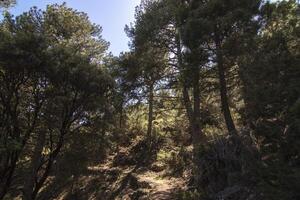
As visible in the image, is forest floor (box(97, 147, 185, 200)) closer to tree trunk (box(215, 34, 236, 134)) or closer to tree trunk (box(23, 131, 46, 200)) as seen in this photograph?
tree trunk (box(215, 34, 236, 134))

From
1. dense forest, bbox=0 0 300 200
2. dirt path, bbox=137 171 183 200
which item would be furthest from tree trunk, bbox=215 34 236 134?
dirt path, bbox=137 171 183 200

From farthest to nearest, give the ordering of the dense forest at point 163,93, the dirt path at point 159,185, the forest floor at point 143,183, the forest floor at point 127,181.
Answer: the forest floor at point 127,181
the forest floor at point 143,183
the dirt path at point 159,185
the dense forest at point 163,93

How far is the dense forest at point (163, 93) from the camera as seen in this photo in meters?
10.6

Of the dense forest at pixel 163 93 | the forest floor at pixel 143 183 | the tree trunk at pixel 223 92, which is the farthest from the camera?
the forest floor at pixel 143 183

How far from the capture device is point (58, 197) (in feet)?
67.3

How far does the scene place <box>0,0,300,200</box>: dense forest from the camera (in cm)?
1060

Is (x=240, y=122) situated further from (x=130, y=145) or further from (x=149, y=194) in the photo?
(x=130, y=145)

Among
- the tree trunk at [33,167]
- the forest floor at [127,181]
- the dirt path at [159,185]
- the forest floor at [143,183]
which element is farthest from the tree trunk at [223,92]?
the tree trunk at [33,167]

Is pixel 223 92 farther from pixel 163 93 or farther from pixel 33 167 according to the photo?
pixel 33 167

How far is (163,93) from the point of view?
21297 millimetres

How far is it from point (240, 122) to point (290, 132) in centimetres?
717

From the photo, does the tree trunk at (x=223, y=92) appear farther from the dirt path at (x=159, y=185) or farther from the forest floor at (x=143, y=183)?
the dirt path at (x=159, y=185)

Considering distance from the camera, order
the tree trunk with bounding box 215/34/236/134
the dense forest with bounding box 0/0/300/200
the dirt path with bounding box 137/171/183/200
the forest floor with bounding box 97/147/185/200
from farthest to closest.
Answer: the forest floor with bounding box 97/147/185/200
the dirt path with bounding box 137/171/183/200
the tree trunk with bounding box 215/34/236/134
the dense forest with bounding box 0/0/300/200

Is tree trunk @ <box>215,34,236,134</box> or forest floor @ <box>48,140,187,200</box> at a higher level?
tree trunk @ <box>215,34,236,134</box>
